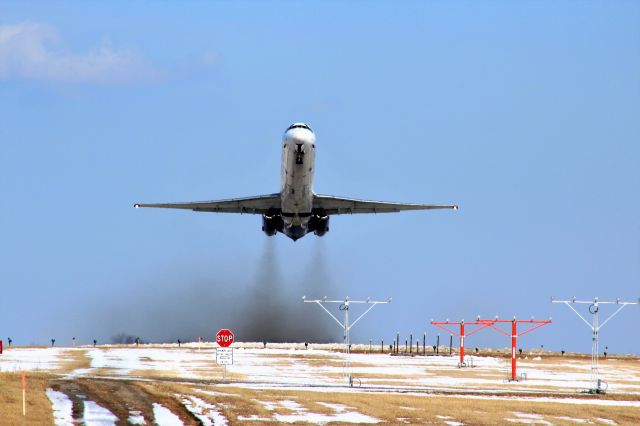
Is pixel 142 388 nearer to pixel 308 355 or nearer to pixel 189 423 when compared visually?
pixel 189 423

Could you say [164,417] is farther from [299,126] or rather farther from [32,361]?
[32,361]

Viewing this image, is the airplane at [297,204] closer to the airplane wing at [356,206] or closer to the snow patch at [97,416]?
the airplane wing at [356,206]

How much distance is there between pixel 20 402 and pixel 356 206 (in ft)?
150

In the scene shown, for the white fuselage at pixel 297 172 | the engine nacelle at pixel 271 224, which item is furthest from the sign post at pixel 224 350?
the engine nacelle at pixel 271 224

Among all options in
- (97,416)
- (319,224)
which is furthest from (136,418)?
(319,224)

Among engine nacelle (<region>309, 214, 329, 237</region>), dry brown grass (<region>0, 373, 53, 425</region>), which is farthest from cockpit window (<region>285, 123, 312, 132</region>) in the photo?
dry brown grass (<region>0, 373, 53, 425</region>)

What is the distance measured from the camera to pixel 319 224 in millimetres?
97062

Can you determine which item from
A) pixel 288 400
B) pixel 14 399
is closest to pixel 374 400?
pixel 288 400

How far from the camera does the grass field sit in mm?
53312

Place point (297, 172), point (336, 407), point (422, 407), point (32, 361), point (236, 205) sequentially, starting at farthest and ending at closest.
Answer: point (32, 361) < point (236, 205) < point (297, 172) < point (422, 407) < point (336, 407)

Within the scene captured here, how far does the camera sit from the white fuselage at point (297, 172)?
83.2m

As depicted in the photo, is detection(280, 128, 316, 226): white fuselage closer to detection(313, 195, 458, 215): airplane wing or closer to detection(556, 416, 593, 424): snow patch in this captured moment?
detection(313, 195, 458, 215): airplane wing

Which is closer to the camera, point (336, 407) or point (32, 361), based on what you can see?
point (336, 407)

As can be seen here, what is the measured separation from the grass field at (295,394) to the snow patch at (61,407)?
49mm
